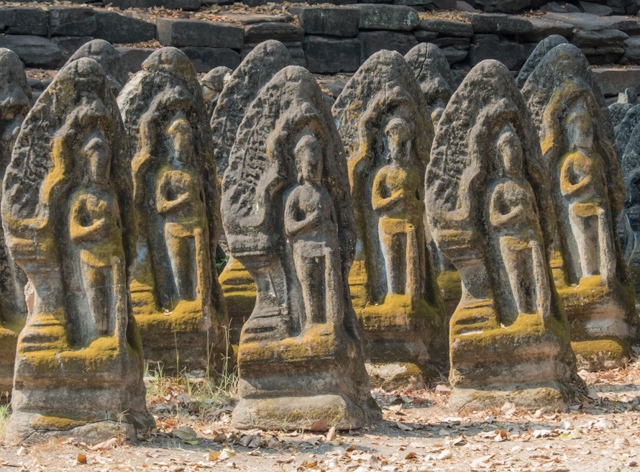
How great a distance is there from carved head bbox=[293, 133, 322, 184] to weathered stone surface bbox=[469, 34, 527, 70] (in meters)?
14.8

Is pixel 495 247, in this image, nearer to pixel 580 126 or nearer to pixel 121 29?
pixel 580 126

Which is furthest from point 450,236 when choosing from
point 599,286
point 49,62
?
point 49,62

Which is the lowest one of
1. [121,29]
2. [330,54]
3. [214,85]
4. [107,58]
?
[214,85]

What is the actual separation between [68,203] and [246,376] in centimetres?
176

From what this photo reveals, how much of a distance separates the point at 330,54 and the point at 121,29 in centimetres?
436

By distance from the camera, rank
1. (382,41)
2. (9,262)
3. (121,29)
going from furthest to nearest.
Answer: (382,41), (121,29), (9,262)

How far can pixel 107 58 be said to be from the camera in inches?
413

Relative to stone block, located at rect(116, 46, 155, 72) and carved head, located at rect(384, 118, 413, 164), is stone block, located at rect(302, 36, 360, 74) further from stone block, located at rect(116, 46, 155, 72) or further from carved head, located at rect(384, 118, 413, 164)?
carved head, located at rect(384, 118, 413, 164)

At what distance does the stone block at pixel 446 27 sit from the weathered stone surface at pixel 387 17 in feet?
0.89

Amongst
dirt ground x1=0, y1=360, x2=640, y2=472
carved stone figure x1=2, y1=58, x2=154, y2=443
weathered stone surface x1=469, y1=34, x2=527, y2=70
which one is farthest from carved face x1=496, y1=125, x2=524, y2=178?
weathered stone surface x1=469, y1=34, x2=527, y2=70

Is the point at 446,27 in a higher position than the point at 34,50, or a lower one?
higher

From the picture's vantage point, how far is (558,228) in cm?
955

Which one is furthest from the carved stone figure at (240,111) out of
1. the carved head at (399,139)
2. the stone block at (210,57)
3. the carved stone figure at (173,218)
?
the stone block at (210,57)

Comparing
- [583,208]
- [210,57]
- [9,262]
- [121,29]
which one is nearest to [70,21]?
[121,29]
